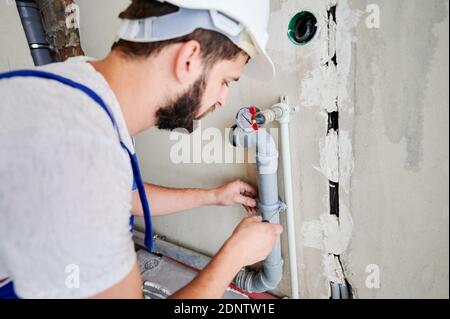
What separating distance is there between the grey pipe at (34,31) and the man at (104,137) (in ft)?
3.64

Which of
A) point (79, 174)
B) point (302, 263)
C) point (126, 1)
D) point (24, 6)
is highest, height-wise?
point (24, 6)

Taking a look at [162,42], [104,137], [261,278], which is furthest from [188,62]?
[261,278]

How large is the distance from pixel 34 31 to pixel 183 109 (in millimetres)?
1286

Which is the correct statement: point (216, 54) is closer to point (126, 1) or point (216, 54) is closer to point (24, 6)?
point (126, 1)

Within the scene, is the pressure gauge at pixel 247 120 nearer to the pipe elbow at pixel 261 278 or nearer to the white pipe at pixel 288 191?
the white pipe at pixel 288 191

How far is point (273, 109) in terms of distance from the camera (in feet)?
2.81

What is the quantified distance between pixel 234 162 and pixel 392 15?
652 millimetres

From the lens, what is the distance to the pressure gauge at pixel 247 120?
2.77 feet

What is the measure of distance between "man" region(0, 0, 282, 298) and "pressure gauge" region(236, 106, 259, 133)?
155 millimetres

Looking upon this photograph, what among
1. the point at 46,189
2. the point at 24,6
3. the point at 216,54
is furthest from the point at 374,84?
the point at 24,6

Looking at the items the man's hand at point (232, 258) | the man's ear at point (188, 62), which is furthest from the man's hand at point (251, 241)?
the man's ear at point (188, 62)

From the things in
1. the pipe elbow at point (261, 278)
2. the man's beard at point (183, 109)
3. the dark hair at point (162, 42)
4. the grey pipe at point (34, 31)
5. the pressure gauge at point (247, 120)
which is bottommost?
the pipe elbow at point (261, 278)

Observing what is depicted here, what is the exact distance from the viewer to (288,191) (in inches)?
36.8

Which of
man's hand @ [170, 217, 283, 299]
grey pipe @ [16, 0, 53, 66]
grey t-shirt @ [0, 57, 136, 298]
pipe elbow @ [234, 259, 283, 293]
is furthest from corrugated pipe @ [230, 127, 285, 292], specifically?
grey pipe @ [16, 0, 53, 66]
